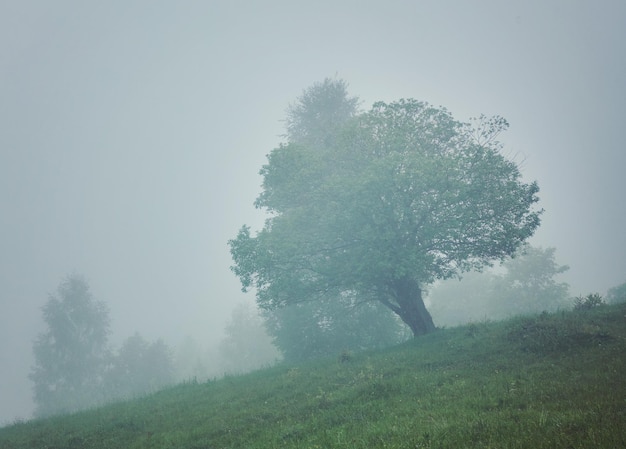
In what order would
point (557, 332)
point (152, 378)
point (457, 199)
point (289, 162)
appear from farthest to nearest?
point (152, 378), point (289, 162), point (457, 199), point (557, 332)

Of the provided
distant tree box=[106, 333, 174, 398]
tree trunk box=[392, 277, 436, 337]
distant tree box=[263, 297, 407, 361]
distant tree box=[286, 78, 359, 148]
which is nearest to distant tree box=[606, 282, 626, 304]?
distant tree box=[263, 297, 407, 361]

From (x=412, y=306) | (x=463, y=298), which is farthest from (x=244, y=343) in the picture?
(x=412, y=306)

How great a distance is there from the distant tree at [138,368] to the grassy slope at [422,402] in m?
37.5

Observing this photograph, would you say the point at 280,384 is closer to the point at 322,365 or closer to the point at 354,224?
the point at 322,365

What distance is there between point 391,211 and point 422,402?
1156cm

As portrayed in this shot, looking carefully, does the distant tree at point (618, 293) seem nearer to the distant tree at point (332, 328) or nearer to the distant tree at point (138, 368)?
the distant tree at point (332, 328)

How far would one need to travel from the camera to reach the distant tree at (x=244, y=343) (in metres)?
54.6

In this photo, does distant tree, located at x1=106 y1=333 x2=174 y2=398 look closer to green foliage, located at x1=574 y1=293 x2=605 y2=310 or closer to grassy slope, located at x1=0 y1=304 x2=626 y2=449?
grassy slope, located at x1=0 y1=304 x2=626 y2=449

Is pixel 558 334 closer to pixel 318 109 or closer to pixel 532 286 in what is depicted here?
pixel 318 109

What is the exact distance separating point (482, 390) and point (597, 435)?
412 centimetres

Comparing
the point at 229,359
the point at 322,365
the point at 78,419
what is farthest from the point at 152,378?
the point at 322,365

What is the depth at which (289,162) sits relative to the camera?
794 inches

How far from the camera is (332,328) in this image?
2669 cm

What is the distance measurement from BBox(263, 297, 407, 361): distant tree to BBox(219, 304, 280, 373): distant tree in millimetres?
28887
